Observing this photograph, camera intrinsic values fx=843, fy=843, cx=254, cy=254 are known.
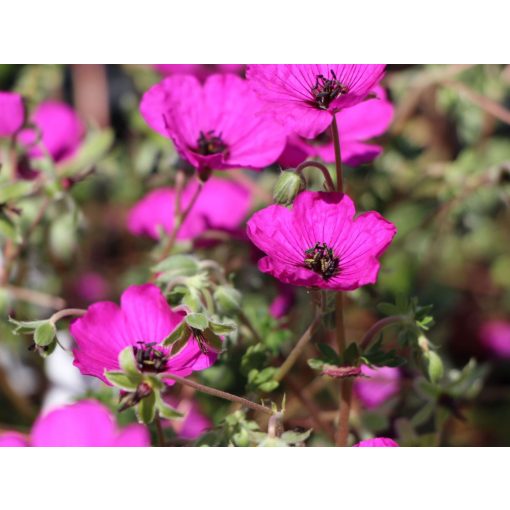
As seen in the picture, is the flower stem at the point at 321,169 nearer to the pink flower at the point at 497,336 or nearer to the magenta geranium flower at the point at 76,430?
the magenta geranium flower at the point at 76,430

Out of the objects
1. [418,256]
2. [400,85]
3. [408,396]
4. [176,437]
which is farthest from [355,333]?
[176,437]

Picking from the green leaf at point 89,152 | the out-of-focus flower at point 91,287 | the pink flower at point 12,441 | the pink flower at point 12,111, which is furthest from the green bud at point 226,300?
the out-of-focus flower at point 91,287

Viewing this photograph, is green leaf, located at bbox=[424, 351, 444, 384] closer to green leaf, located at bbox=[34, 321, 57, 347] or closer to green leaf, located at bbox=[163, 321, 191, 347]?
green leaf, located at bbox=[163, 321, 191, 347]

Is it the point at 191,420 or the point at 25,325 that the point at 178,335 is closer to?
the point at 25,325

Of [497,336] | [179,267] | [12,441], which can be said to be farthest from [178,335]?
[497,336]

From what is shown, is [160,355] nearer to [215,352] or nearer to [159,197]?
[215,352]

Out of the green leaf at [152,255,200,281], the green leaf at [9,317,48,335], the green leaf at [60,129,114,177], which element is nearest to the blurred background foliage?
the green leaf at [60,129,114,177]
